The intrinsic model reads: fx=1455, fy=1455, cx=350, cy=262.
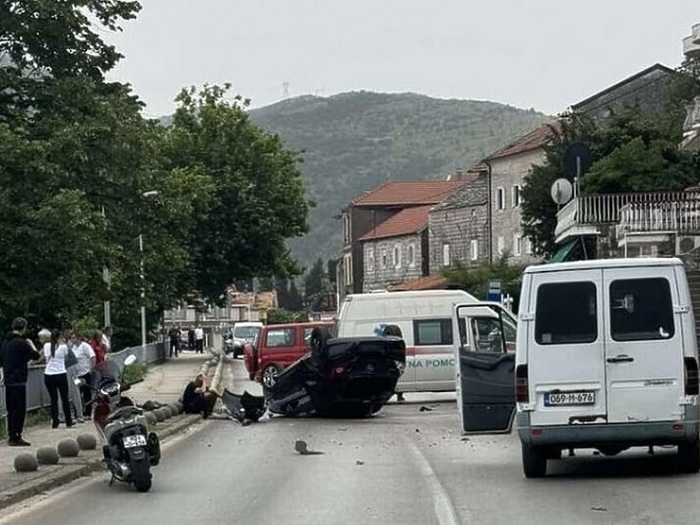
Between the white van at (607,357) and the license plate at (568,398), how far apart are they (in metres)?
0.01

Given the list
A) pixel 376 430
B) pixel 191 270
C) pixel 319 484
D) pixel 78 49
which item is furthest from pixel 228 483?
pixel 191 270

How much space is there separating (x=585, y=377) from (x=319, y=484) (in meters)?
3.32

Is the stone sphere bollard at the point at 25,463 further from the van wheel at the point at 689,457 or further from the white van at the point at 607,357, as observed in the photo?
the van wheel at the point at 689,457

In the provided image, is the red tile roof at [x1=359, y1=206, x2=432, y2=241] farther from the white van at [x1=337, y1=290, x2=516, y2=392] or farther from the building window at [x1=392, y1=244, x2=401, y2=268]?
the white van at [x1=337, y1=290, x2=516, y2=392]

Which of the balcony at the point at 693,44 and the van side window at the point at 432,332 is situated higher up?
the balcony at the point at 693,44

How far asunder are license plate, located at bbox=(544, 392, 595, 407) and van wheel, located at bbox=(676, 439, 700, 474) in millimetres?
1193

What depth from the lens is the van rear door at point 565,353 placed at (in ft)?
52.7

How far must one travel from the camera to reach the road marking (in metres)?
13.3

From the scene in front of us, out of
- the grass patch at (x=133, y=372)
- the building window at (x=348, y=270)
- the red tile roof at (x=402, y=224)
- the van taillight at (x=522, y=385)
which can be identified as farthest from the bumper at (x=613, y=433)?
the building window at (x=348, y=270)

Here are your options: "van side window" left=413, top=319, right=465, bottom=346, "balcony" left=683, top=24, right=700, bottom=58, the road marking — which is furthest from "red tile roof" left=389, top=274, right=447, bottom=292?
the road marking

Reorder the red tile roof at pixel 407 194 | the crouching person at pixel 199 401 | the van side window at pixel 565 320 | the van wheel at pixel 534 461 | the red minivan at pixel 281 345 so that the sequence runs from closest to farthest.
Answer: the van side window at pixel 565 320
the van wheel at pixel 534 461
the crouching person at pixel 199 401
the red minivan at pixel 281 345
the red tile roof at pixel 407 194

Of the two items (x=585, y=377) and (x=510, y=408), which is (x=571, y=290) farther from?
(x=510, y=408)

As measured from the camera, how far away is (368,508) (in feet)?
46.9

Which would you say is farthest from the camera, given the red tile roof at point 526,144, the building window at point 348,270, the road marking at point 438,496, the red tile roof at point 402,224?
the building window at point 348,270
